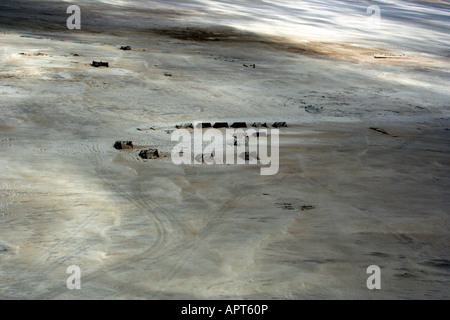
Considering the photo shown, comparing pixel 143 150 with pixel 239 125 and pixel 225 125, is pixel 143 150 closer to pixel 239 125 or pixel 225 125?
pixel 225 125

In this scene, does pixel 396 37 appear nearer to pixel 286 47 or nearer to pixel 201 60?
pixel 286 47

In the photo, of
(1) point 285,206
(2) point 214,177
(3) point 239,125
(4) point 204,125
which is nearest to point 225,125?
(3) point 239,125

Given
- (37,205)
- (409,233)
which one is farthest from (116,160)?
(409,233)

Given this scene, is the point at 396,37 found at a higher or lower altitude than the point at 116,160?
higher

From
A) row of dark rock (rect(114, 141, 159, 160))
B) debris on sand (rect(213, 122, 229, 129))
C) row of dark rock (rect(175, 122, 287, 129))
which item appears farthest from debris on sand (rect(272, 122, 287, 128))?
row of dark rock (rect(114, 141, 159, 160))

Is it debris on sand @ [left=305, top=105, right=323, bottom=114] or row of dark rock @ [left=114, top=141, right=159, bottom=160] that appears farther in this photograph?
debris on sand @ [left=305, top=105, right=323, bottom=114]

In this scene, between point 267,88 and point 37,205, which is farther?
point 267,88

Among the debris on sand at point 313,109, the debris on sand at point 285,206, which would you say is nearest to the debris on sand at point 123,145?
the debris on sand at point 285,206

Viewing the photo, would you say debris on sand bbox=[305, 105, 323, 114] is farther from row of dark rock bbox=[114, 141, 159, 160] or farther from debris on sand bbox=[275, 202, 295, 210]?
debris on sand bbox=[275, 202, 295, 210]
